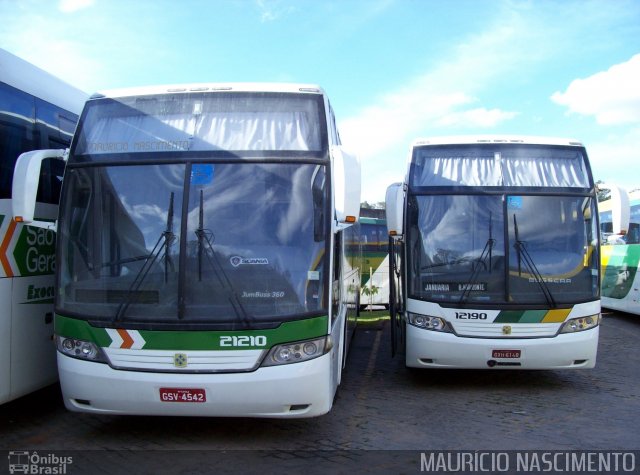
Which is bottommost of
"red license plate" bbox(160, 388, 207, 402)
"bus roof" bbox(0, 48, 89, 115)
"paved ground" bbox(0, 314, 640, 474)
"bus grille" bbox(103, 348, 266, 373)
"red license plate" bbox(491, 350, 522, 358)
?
"paved ground" bbox(0, 314, 640, 474)

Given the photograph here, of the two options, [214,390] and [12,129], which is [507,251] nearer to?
[214,390]

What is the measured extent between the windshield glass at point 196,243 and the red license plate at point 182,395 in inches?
23.4

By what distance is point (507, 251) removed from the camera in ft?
25.3

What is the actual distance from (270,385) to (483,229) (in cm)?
389

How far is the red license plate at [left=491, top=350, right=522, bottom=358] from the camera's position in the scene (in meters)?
7.52

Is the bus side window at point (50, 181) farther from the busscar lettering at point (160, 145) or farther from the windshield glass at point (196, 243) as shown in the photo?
the busscar lettering at point (160, 145)

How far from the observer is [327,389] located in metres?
5.45

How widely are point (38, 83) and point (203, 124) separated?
2007 millimetres

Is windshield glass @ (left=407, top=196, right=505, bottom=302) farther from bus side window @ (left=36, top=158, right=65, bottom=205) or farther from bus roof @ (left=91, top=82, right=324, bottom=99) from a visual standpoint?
bus side window @ (left=36, top=158, right=65, bottom=205)

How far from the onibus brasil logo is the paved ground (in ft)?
0.24

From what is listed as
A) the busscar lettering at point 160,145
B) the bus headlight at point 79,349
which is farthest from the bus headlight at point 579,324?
the bus headlight at point 79,349

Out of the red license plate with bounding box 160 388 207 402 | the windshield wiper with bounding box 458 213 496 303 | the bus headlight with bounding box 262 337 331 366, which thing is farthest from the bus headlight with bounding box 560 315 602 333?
the red license plate with bounding box 160 388 207 402

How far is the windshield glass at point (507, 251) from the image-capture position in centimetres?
765

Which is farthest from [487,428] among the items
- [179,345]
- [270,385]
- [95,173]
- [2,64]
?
[2,64]
